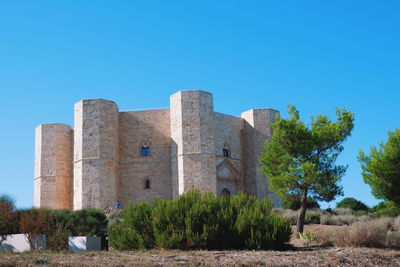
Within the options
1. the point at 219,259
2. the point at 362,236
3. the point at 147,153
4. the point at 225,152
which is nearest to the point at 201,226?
the point at 219,259

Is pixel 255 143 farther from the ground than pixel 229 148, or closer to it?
farther from the ground

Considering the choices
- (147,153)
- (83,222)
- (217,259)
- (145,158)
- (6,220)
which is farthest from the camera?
(147,153)

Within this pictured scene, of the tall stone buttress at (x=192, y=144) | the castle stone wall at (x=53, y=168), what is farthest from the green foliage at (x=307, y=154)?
the castle stone wall at (x=53, y=168)

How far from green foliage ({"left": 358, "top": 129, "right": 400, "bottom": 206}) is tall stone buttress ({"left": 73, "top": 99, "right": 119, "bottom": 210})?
46.5 ft

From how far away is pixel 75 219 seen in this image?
1653cm

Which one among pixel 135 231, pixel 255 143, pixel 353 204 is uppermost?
pixel 255 143

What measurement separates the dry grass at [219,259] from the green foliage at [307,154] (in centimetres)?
518

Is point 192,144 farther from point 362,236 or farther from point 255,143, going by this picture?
point 362,236

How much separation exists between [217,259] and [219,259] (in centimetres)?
6

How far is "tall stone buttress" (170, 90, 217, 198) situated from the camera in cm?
2727

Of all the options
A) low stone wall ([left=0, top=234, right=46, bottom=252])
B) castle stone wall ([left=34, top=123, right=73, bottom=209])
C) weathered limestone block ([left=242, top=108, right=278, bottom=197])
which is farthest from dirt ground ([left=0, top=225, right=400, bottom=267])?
castle stone wall ([left=34, top=123, right=73, bottom=209])

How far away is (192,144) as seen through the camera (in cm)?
2750

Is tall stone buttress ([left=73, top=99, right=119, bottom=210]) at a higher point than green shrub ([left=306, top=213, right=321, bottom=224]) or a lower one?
higher

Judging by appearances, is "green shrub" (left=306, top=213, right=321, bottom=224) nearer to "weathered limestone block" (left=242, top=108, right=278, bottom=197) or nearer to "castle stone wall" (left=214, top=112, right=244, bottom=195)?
"weathered limestone block" (left=242, top=108, right=278, bottom=197)
